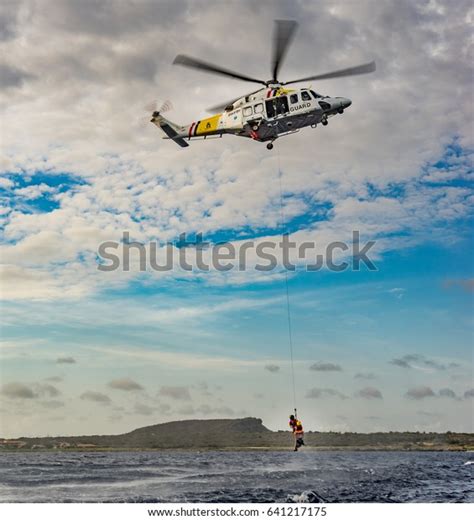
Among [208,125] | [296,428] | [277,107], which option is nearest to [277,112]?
[277,107]

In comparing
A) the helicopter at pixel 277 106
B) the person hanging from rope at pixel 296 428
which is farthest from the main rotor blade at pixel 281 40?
the person hanging from rope at pixel 296 428

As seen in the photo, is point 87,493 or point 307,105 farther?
point 87,493

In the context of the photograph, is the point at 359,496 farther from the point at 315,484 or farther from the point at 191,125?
→ the point at 191,125

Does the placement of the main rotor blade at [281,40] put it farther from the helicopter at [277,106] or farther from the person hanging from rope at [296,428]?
the person hanging from rope at [296,428]

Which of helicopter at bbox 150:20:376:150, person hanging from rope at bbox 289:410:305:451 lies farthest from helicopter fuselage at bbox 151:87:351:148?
person hanging from rope at bbox 289:410:305:451

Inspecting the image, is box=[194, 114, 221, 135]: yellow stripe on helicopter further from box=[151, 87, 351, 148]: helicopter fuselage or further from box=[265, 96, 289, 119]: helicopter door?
box=[265, 96, 289, 119]: helicopter door

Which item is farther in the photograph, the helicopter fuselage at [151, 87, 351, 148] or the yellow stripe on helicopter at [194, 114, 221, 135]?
the yellow stripe on helicopter at [194, 114, 221, 135]

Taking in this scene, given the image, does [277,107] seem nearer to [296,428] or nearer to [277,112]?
[277,112]
